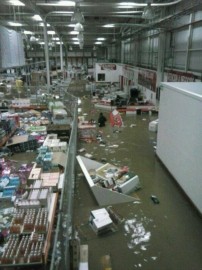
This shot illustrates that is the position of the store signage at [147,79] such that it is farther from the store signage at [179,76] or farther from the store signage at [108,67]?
the store signage at [108,67]

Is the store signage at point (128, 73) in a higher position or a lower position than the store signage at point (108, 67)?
lower

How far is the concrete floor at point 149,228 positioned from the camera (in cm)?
387

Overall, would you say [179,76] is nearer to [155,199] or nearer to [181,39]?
[181,39]

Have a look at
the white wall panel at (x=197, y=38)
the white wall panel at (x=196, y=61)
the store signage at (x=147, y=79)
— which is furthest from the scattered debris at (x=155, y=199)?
the store signage at (x=147, y=79)

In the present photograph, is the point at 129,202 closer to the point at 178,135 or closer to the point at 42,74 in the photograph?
the point at 178,135

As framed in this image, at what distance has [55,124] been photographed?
352 inches

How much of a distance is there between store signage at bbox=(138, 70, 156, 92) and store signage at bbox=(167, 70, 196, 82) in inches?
67.8

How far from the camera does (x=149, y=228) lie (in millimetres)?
4574

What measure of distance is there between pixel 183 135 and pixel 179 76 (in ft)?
19.7

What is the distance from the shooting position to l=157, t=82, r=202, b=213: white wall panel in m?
4.93

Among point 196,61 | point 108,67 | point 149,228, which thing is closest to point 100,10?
point 196,61

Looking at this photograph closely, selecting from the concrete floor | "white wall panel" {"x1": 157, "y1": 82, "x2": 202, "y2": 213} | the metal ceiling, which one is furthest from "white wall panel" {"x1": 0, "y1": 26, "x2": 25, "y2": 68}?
"white wall panel" {"x1": 157, "y1": 82, "x2": 202, "y2": 213}

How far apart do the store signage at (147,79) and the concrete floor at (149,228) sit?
7.74 metres

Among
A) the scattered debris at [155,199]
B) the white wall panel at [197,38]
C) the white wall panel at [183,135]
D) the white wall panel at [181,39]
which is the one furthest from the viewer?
the white wall panel at [181,39]
